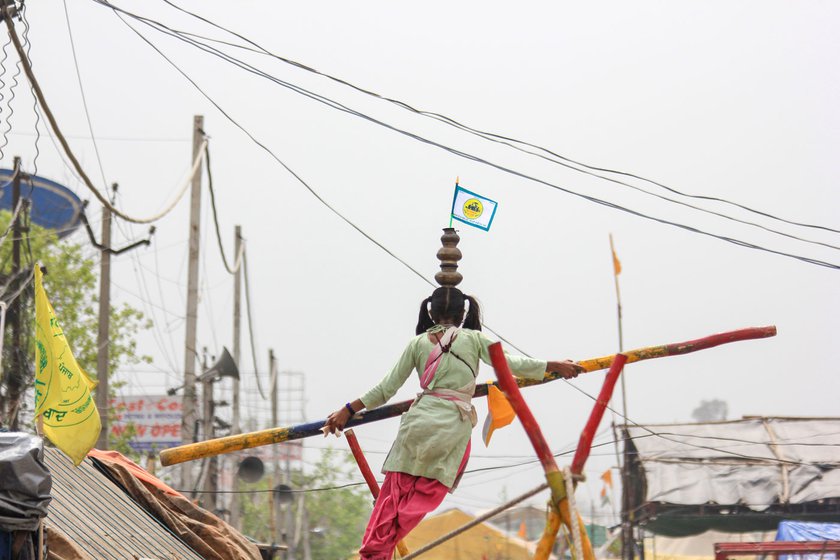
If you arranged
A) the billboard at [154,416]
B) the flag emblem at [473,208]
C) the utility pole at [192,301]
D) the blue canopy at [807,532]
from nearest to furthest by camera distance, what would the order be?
the flag emblem at [473,208] < the blue canopy at [807,532] < the utility pole at [192,301] < the billboard at [154,416]

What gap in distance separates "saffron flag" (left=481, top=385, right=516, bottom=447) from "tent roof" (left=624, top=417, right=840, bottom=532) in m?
8.69

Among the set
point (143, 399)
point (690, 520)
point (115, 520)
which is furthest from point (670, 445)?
point (143, 399)

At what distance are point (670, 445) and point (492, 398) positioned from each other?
10463 mm

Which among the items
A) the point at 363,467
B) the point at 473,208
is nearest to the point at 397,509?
the point at 363,467

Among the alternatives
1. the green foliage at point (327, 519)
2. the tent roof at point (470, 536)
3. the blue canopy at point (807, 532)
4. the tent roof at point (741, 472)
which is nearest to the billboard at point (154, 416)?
the green foliage at point (327, 519)

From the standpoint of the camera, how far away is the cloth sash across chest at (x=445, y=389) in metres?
5.73

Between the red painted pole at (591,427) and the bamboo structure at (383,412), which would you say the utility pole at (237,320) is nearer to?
the bamboo structure at (383,412)

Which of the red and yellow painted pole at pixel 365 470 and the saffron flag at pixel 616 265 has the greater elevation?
the saffron flag at pixel 616 265

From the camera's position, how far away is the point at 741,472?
1482 centimetres

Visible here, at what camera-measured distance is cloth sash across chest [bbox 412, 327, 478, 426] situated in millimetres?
5730

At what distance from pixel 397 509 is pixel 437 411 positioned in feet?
1.87

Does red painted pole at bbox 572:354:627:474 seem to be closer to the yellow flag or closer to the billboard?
the yellow flag

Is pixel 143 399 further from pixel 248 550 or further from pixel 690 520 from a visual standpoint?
pixel 248 550

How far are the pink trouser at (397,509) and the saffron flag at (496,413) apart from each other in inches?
11.6
